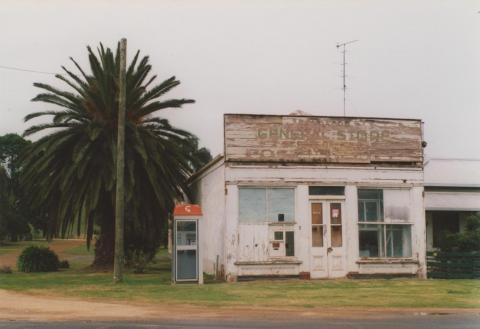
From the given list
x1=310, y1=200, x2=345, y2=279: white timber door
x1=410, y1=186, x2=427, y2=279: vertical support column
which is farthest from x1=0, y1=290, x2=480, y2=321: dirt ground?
x1=410, y1=186, x2=427, y2=279: vertical support column

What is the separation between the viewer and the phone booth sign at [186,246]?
19844 mm

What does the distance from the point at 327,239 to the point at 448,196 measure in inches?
491

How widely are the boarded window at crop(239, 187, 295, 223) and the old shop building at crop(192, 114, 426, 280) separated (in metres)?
0.03

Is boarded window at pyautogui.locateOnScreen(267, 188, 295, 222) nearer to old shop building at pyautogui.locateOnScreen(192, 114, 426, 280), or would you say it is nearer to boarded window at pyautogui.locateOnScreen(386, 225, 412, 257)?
old shop building at pyautogui.locateOnScreen(192, 114, 426, 280)

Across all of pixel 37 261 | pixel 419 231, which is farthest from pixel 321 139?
pixel 37 261

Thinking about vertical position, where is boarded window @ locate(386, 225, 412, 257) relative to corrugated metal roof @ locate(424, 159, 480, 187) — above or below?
below

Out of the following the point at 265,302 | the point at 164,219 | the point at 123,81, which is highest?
the point at 123,81

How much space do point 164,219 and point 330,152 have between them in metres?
9.25

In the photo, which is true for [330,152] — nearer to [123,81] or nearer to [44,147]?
[123,81]

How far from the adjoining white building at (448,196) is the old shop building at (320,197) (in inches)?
359

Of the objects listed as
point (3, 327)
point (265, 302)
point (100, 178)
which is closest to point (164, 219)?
point (100, 178)

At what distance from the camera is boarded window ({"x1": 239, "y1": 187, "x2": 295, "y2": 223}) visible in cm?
2088

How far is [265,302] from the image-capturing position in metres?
15.3

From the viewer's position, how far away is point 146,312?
44.2 ft
